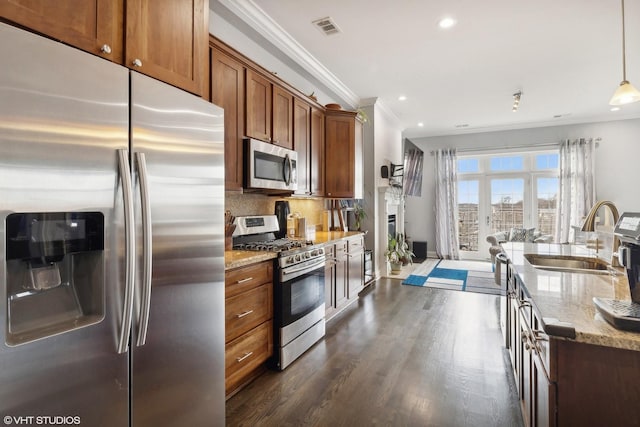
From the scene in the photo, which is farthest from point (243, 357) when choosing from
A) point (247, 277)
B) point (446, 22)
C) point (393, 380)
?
point (446, 22)

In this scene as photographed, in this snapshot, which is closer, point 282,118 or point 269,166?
point 269,166

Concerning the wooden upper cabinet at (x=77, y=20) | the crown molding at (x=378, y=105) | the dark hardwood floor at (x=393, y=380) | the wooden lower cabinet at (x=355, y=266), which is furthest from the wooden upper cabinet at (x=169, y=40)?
the crown molding at (x=378, y=105)

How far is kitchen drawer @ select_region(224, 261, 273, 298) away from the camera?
2049 mm

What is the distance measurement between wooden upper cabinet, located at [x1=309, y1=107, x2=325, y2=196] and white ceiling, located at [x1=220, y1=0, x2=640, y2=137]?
636mm

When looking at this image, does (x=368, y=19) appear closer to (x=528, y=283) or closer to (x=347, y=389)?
(x=528, y=283)

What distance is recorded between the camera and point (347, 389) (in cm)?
227

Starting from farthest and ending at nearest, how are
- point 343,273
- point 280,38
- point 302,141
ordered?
point 343,273 → point 302,141 → point 280,38

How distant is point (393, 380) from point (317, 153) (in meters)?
2.51

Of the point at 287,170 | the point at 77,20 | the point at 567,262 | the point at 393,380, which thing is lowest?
the point at 393,380

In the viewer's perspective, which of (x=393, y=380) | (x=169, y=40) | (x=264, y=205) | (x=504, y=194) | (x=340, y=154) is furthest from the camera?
(x=504, y=194)

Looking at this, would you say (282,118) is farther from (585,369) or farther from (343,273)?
(585,369)

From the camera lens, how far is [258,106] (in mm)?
2758

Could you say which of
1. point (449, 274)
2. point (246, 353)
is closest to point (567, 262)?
point (246, 353)

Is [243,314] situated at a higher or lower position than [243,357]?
higher
